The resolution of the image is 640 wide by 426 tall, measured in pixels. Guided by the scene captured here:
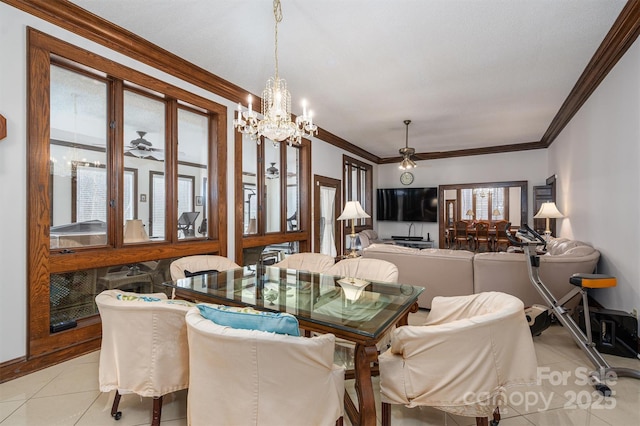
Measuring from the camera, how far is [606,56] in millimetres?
2980

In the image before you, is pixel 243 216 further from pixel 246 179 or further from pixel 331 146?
pixel 331 146

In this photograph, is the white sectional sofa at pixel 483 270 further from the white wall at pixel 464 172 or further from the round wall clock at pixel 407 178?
the round wall clock at pixel 407 178

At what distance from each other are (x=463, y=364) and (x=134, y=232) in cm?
310

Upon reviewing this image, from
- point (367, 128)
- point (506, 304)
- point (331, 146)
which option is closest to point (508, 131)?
point (367, 128)

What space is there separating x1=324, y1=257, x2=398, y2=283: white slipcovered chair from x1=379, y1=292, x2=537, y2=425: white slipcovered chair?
107cm

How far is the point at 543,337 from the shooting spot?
9.80ft

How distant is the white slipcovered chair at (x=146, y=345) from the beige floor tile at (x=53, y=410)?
17.9 inches

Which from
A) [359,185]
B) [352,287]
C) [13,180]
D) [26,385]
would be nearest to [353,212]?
[352,287]

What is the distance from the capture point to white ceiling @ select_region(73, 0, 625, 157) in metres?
2.41

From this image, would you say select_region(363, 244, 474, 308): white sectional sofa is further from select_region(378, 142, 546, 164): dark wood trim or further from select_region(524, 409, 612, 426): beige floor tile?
select_region(378, 142, 546, 164): dark wood trim

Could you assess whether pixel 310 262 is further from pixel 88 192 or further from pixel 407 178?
pixel 407 178

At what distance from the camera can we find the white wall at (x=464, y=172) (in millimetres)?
7008

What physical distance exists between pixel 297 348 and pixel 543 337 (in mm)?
3029

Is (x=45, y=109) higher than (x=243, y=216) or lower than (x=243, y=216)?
higher
